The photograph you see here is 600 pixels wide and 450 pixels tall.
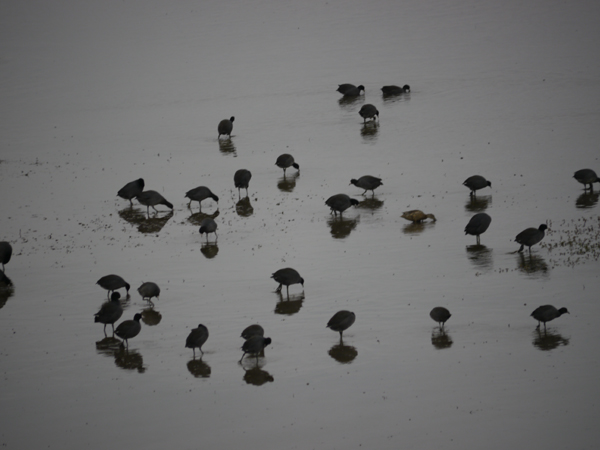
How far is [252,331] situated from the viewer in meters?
20.2

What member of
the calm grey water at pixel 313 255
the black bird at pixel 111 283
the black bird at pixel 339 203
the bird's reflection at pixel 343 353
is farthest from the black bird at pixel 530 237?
the black bird at pixel 111 283

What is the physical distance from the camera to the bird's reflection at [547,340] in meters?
19.5

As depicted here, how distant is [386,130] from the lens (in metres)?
45.2

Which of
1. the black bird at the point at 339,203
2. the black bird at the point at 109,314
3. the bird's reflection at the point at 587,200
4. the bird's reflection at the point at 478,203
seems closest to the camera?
the black bird at the point at 109,314

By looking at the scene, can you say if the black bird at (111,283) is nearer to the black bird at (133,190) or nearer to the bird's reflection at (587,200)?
the black bird at (133,190)

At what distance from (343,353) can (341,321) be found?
91 cm

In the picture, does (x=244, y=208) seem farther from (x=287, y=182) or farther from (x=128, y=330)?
(x=128, y=330)

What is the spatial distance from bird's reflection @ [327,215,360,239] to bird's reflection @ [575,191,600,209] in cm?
894

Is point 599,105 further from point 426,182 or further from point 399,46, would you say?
point 399,46

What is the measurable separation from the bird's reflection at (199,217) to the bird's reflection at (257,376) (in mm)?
13054

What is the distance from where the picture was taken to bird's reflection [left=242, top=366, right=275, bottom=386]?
18844 millimetres

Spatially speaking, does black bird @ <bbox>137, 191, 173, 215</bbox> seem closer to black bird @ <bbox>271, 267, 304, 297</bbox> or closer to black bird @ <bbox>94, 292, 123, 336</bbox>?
black bird @ <bbox>271, 267, 304, 297</bbox>

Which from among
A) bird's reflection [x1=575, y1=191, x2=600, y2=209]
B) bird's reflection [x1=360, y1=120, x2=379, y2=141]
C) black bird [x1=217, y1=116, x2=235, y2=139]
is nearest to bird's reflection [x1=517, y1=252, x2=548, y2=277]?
bird's reflection [x1=575, y1=191, x2=600, y2=209]

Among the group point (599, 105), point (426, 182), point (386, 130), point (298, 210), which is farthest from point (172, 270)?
point (599, 105)
